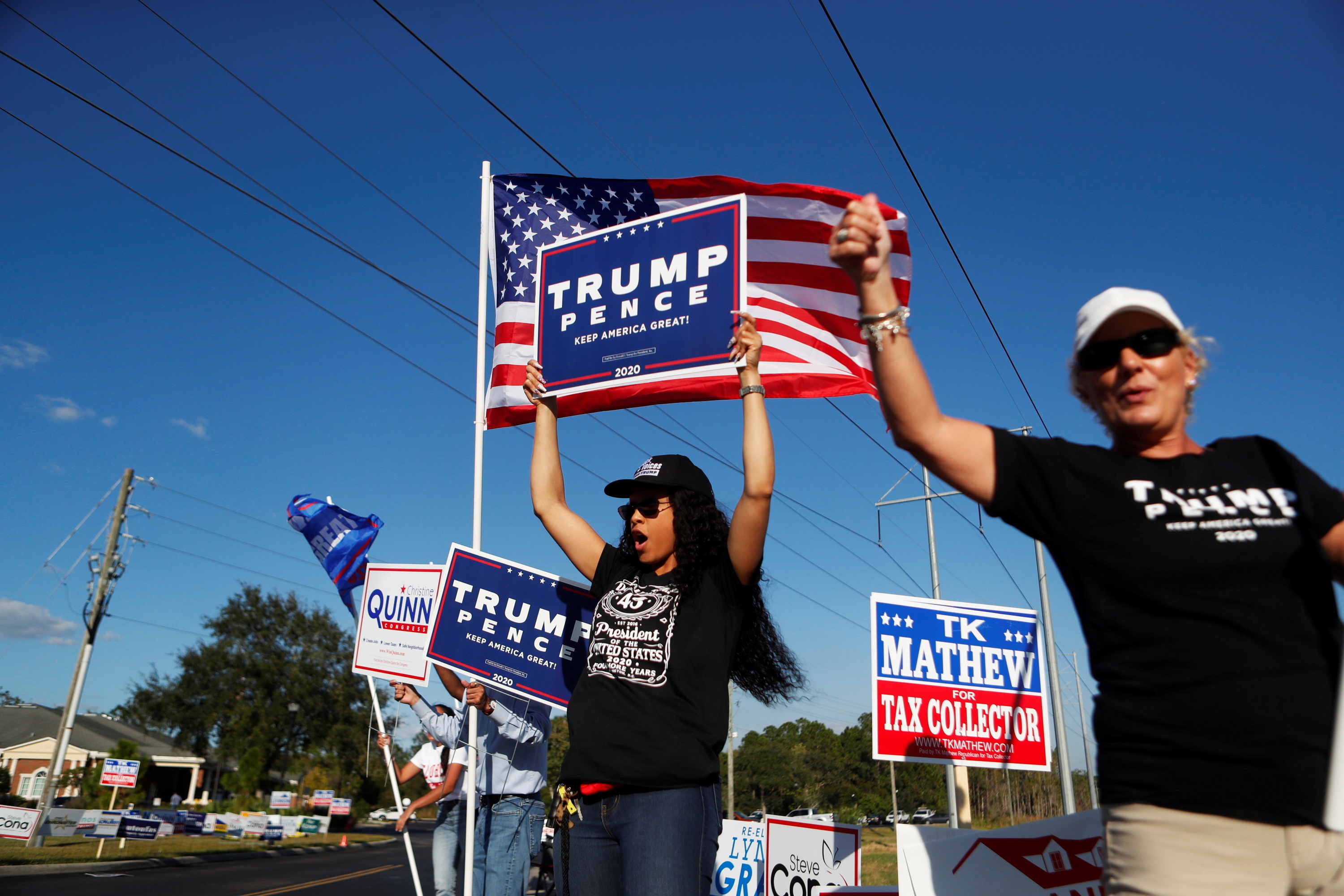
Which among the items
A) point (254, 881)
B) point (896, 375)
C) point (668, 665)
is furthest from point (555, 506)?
point (254, 881)

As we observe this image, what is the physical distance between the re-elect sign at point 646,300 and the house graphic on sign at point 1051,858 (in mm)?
2123

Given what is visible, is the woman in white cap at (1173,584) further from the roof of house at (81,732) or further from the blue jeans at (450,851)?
the roof of house at (81,732)

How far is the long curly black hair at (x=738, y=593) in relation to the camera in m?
2.82

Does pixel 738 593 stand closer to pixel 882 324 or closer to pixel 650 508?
pixel 650 508

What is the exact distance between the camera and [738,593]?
2.76 metres

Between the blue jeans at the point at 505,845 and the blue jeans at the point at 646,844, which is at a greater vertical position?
the blue jeans at the point at 646,844

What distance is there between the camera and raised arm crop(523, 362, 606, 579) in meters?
3.12

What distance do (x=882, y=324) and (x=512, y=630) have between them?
135 inches

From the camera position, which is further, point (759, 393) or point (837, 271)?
point (837, 271)

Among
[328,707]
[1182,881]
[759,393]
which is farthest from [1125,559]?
[328,707]

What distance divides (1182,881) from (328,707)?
173 ft

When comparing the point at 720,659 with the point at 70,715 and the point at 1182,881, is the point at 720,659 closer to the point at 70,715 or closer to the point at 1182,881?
the point at 1182,881

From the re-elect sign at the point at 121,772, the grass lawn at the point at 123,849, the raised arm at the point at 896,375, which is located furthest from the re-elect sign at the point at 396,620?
the re-elect sign at the point at 121,772

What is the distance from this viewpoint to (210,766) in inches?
2336
